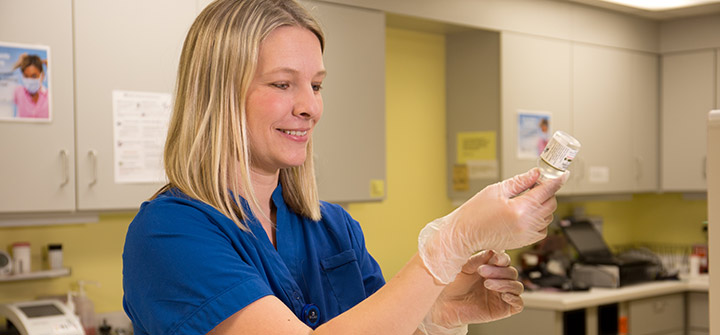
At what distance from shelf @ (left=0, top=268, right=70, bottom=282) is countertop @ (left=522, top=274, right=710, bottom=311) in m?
2.19

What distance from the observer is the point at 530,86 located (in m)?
3.96

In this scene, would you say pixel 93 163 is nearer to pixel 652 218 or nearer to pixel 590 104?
pixel 590 104

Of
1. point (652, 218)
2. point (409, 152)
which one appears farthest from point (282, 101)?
point (652, 218)

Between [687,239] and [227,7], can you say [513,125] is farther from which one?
[227,7]

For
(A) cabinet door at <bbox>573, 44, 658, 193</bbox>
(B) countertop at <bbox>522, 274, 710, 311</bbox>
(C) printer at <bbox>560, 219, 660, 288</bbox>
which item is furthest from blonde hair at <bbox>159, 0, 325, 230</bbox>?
(A) cabinet door at <bbox>573, 44, 658, 193</bbox>

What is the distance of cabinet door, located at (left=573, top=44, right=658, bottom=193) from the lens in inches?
Answer: 169

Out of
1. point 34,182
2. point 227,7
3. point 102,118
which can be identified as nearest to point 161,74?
point 102,118

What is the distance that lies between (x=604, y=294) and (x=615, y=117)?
122 centimetres

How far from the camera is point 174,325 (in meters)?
1.08

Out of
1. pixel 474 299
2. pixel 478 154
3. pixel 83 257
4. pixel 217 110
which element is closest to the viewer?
pixel 217 110

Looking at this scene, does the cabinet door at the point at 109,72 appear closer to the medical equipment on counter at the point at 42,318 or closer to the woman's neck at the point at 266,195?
the medical equipment on counter at the point at 42,318

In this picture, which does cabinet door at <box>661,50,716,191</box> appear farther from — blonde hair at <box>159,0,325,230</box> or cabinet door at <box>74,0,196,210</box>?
blonde hair at <box>159,0,325,230</box>

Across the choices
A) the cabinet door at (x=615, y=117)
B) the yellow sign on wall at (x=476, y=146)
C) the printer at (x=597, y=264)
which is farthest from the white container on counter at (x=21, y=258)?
the cabinet door at (x=615, y=117)

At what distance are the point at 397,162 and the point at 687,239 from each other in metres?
2.45
